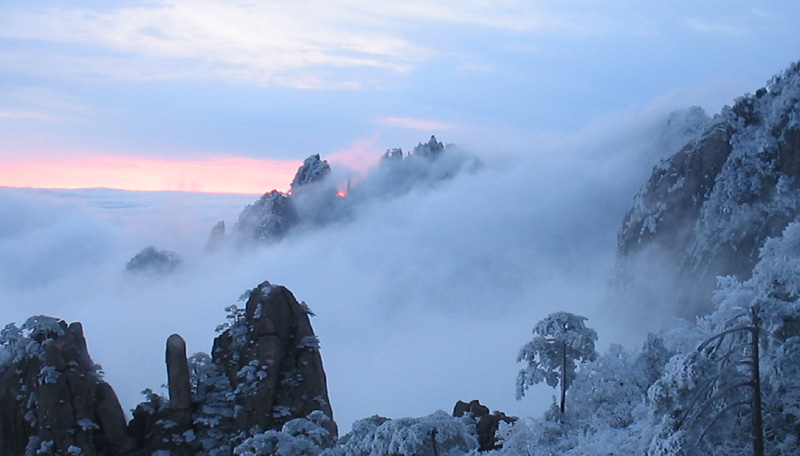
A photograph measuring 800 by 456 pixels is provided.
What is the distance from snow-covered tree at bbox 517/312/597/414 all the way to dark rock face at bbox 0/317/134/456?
21.6m

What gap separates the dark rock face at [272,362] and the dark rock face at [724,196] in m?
43.6

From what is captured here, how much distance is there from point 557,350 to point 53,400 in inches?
1000

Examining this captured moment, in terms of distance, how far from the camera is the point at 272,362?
1501 inches

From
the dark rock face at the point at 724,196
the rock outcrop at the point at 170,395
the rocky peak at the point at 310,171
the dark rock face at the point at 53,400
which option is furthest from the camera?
the rocky peak at the point at 310,171

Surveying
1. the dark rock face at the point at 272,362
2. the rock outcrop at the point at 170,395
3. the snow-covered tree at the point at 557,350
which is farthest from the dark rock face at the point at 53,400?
the snow-covered tree at the point at 557,350

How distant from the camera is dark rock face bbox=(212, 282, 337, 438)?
123ft

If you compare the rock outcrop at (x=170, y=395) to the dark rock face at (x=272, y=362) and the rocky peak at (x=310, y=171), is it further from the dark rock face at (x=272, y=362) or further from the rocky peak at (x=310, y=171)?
the rocky peak at (x=310, y=171)

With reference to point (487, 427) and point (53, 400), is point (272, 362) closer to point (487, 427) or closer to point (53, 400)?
point (53, 400)

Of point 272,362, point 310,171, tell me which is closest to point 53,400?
point 272,362

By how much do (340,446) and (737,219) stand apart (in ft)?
172

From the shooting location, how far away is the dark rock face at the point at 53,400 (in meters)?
35.2

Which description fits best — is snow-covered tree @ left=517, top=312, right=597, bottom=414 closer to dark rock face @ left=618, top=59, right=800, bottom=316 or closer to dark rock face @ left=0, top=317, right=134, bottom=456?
dark rock face @ left=0, top=317, right=134, bottom=456

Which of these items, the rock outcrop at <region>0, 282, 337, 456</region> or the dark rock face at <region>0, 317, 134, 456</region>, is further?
the rock outcrop at <region>0, 282, 337, 456</region>

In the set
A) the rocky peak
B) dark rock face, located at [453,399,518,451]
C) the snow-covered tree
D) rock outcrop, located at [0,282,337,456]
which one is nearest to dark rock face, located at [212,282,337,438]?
→ rock outcrop, located at [0,282,337,456]
